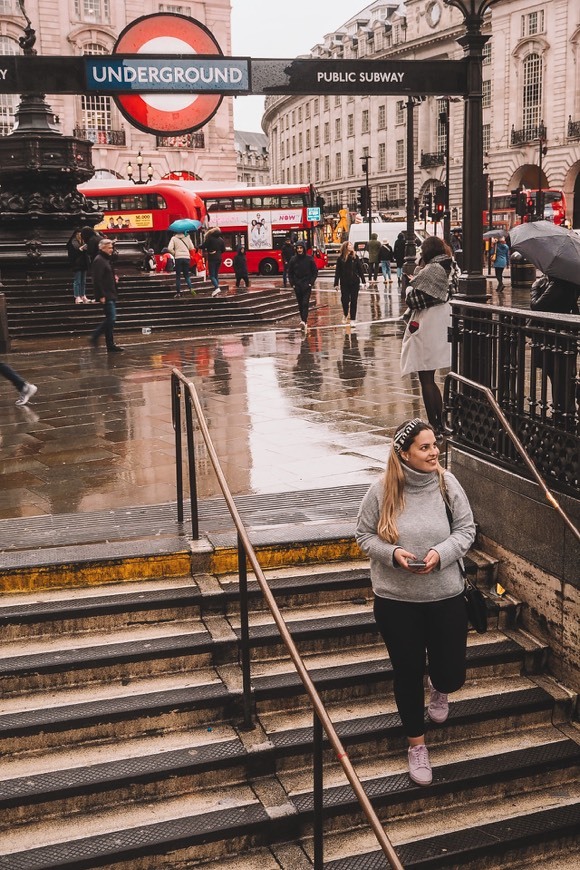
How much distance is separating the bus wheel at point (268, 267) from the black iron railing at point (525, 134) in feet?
99.7

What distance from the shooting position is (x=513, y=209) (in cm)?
5881

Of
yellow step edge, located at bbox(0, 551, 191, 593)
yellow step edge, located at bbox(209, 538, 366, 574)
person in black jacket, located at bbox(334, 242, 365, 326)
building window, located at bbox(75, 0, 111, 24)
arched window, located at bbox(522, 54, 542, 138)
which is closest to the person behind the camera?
yellow step edge, located at bbox(0, 551, 191, 593)

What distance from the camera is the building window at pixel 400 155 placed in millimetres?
82875

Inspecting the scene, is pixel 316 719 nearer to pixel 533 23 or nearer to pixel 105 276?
pixel 105 276

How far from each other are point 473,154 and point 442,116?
29091 millimetres

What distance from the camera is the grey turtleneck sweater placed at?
14.3 ft

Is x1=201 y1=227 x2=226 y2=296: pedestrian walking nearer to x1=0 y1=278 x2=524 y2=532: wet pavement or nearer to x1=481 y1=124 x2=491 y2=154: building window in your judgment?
x1=0 y1=278 x2=524 y2=532: wet pavement

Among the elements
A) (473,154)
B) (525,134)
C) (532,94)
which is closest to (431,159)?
(525,134)

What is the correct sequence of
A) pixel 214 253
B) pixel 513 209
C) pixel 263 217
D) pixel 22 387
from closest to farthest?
pixel 22 387 → pixel 214 253 → pixel 263 217 → pixel 513 209

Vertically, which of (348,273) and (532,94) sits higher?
(532,94)

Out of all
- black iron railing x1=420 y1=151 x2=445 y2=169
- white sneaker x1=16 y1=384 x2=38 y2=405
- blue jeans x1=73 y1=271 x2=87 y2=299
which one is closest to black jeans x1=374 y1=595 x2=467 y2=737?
white sneaker x1=16 y1=384 x2=38 y2=405

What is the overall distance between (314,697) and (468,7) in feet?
18.9

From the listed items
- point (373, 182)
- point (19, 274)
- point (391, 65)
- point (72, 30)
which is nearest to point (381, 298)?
point (19, 274)

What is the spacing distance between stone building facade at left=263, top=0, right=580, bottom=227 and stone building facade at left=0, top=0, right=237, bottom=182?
10.5 m
